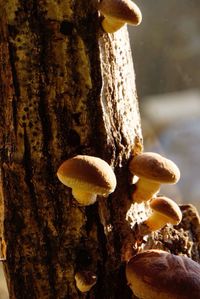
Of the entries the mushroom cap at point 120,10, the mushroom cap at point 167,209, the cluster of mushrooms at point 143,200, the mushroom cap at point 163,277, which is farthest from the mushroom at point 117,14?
the mushroom cap at point 163,277

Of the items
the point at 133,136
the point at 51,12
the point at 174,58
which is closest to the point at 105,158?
the point at 133,136

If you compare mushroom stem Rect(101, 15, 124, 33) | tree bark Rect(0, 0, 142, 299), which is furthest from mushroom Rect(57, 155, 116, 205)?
mushroom stem Rect(101, 15, 124, 33)

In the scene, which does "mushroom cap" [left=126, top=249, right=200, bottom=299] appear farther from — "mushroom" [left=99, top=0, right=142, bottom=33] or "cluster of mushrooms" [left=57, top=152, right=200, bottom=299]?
"mushroom" [left=99, top=0, right=142, bottom=33]

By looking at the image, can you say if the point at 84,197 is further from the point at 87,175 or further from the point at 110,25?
the point at 110,25

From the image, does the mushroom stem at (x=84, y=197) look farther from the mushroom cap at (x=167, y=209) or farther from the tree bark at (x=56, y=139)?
the mushroom cap at (x=167, y=209)

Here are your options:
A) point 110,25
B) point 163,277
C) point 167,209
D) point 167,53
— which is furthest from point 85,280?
point 167,53

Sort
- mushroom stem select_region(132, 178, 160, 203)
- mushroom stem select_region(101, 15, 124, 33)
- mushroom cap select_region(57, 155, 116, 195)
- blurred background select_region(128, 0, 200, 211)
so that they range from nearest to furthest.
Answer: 1. mushroom cap select_region(57, 155, 116, 195)
2. mushroom stem select_region(101, 15, 124, 33)
3. mushroom stem select_region(132, 178, 160, 203)
4. blurred background select_region(128, 0, 200, 211)

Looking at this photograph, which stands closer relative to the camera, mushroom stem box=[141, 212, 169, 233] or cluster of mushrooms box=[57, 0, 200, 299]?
cluster of mushrooms box=[57, 0, 200, 299]
